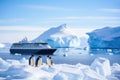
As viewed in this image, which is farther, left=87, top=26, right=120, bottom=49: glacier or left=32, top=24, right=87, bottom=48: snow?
left=32, top=24, right=87, bottom=48: snow

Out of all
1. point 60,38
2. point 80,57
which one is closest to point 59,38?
point 60,38

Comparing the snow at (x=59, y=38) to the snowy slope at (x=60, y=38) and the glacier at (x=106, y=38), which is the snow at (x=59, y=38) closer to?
the snowy slope at (x=60, y=38)

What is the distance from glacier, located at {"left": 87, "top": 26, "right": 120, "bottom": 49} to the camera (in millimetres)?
22664

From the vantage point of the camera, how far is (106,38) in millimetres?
23375

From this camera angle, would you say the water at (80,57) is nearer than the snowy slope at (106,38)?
Yes

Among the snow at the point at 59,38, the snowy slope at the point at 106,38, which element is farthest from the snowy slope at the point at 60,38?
the snowy slope at the point at 106,38

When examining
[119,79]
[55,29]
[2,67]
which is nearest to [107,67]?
[119,79]

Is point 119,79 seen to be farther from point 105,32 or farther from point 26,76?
point 105,32

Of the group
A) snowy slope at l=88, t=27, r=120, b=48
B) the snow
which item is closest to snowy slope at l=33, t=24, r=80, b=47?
the snow

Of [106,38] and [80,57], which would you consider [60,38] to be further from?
[106,38]

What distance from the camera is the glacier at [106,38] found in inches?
892

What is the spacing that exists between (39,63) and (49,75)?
5.71 feet

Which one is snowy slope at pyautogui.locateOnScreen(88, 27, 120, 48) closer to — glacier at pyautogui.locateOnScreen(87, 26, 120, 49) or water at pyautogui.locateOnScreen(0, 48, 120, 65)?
glacier at pyautogui.locateOnScreen(87, 26, 120, 49)

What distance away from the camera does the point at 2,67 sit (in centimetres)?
786
